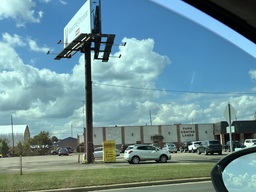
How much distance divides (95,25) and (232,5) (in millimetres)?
36632

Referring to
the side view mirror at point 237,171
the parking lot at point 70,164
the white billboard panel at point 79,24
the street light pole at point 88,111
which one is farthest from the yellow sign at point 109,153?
the side view mirror at point 237,171

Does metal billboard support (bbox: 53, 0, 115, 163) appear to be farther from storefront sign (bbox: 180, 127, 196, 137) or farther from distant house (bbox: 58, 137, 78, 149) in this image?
distant house (bbox: 58, 137, 78, 149)

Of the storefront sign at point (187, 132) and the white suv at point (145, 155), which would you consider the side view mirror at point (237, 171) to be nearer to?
the white suv at point (145, 155)

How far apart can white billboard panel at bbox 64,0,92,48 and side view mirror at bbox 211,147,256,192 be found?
3642 cm

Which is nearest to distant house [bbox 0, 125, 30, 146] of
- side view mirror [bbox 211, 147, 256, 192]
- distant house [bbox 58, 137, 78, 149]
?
distant house [bbox 58, 137, 78, 149]

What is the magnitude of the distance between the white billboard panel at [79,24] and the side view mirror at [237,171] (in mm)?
36416

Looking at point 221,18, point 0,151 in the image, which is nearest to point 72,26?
point 221,18

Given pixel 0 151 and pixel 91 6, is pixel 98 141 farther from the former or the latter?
pixel 91 6

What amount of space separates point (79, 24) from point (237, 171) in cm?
3962

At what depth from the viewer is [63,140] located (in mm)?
152750

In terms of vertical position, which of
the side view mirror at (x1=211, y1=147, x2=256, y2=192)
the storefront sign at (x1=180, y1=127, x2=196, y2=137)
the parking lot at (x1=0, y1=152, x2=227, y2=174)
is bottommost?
the parking lot at (x1=0, y1=152, x2=227, y2=174)

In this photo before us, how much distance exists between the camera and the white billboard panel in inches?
1569

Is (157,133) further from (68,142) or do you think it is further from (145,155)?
(68,142)

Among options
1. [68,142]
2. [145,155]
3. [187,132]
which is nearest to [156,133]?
[187,132]
